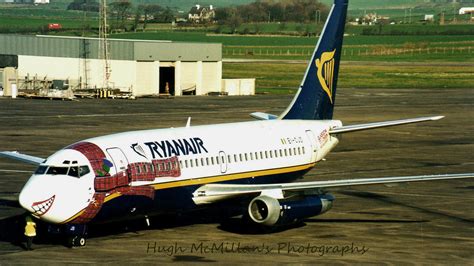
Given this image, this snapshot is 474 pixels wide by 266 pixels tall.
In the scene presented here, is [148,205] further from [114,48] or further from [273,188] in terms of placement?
[114,48]

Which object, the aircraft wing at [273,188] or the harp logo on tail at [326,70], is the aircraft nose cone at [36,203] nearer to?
the aircraft wing at [273,188]

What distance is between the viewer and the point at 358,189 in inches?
2152

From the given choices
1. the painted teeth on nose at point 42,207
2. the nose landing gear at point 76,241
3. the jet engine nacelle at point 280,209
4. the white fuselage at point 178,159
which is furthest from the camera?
the jet engine nacelle at point 280,209

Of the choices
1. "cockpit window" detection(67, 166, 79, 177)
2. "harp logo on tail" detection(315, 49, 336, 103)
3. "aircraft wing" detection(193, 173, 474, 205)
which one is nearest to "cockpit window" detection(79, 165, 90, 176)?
"cockpit window" detection(67, 166, 79, 177)

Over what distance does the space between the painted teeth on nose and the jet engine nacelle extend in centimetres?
880

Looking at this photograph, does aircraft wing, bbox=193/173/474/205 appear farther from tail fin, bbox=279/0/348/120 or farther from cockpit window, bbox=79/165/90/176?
tail fin, bbox=279/0/348/120

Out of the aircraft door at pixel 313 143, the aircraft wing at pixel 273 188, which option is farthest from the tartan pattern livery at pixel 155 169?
the aircraft door at pixel 313 143

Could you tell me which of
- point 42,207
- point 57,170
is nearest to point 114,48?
point 57,170

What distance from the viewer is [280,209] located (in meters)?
40.0

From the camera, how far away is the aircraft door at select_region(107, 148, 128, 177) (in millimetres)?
37312

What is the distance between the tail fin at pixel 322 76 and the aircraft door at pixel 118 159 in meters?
13.2

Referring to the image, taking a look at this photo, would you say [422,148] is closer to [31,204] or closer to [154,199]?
[154,199]

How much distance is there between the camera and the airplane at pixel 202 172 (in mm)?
36250

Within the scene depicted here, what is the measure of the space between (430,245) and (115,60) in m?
90.1
